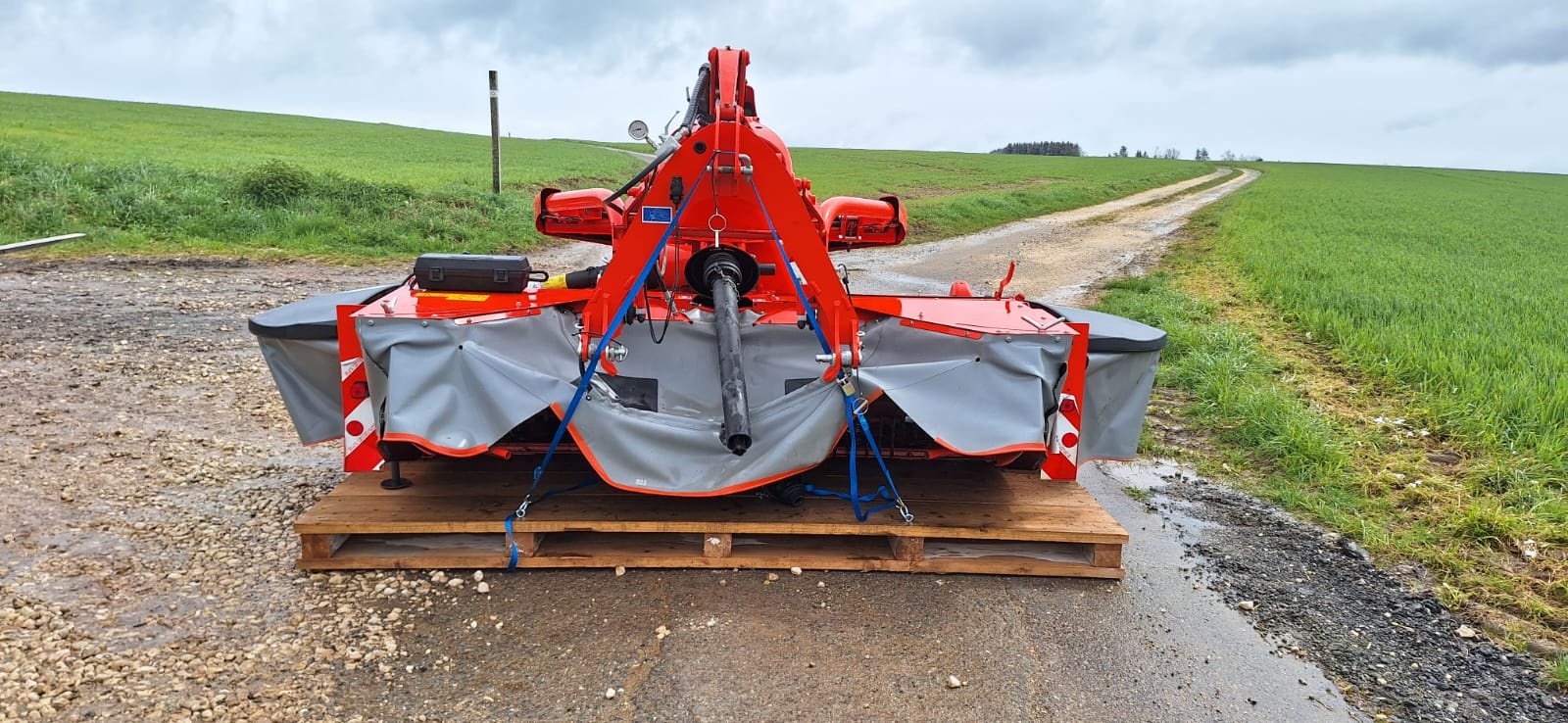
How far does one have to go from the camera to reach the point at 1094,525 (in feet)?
13.2

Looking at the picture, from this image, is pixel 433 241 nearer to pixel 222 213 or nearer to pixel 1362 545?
pixel 222 213

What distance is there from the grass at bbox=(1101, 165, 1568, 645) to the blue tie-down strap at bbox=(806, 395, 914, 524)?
2.29m

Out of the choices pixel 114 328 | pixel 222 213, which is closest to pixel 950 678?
pixel 114 328

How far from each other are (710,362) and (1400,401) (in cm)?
506

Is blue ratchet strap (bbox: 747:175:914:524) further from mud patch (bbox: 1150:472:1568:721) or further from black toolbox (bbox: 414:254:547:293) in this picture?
mud patch (bbox: 1150:472:1568:721)

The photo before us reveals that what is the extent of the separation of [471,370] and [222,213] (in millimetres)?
11288

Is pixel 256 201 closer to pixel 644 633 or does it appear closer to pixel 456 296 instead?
pixel 456 296

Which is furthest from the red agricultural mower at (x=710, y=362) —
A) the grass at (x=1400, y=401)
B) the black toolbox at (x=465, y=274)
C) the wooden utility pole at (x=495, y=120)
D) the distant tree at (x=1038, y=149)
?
the distant tree at (x=1038, y=149)

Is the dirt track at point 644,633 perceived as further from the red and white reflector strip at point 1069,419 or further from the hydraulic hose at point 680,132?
the hydraulic hose at point 680,132

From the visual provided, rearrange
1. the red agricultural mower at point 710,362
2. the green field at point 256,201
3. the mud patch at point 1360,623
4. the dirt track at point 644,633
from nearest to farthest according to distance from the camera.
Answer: the dirt track at point 644,633, the mud patch at point 1360,623, the red agricultural mower at point 710,362, the green field at point 256,201

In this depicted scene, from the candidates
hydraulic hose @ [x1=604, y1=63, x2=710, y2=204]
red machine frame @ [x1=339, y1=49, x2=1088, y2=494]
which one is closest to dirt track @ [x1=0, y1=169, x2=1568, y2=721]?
red machine frame @ [x1=339, y1=49, x2=1088, y2=494]

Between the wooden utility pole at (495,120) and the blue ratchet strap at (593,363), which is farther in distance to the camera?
the wooden utility pole at (495,120)

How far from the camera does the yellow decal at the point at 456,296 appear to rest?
13.6ft

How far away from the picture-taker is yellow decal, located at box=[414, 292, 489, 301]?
4.16m
